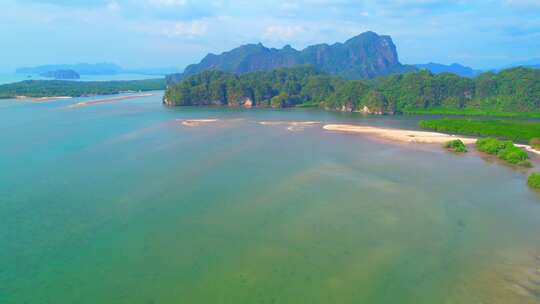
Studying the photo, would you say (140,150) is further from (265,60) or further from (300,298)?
(265,60)

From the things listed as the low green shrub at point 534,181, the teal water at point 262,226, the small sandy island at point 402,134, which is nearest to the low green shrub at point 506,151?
the teal water at point 262,226

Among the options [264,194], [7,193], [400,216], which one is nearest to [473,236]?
[400,216]

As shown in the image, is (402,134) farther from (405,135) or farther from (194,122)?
(194,122)

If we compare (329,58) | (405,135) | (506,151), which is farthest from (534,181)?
(329,58)

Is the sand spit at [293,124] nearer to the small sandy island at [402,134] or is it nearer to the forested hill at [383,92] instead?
the small sandy island at [402,134]

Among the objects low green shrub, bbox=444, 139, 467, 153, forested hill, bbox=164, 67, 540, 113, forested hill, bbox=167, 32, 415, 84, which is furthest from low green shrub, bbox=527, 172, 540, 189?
forested hill, bbox=167, 32, 415, 84

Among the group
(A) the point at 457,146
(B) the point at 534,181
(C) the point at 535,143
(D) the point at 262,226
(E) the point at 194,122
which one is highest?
(E) the point at 194,122
